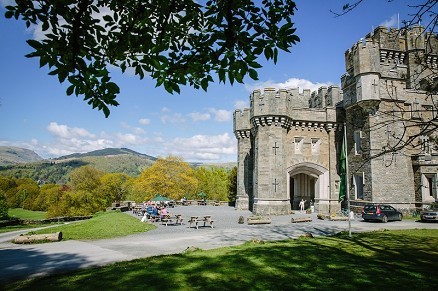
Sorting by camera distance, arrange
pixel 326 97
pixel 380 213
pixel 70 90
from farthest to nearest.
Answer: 1. pixel 326 97
2. pixel 380 213
3. pixel 70 90

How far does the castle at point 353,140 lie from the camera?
24.7 metres

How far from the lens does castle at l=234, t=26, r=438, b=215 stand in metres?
24.7

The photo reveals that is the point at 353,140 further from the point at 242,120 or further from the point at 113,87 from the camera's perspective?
the point at 113,87

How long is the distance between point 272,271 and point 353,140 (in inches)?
884

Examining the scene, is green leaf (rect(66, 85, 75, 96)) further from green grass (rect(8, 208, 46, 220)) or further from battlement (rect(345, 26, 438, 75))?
green grass (rect(8, 208, 46, 220))

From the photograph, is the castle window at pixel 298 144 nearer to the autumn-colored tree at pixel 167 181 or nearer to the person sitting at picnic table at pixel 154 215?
the person sitting at picnic table at pixel 154 215

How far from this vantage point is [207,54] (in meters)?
4.72

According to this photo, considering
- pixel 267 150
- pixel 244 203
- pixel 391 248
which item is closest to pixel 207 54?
pixel 391 248

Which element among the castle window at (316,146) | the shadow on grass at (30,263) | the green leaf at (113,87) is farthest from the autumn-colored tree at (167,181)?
the green leaf at (113,87)

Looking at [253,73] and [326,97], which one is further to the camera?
[326,97]

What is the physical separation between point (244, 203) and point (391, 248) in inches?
912

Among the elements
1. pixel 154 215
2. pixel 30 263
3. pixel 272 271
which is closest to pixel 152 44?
pixel 272 271

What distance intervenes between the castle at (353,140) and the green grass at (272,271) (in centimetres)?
1416

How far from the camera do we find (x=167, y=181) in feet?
177
